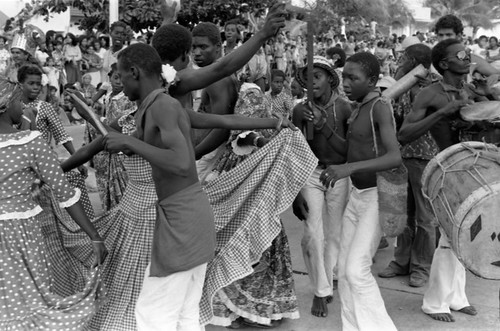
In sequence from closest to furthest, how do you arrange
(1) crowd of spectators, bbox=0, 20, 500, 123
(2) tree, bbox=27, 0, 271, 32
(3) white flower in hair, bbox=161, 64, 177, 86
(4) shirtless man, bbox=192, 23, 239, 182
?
(3) white flower in hair, bbox=161, 64, 177, 86
(4) shirtless man, bbox=192, 23, 239, 182
(1) crowd of spectators, bbox=0, 20, 500, 123
(2) tree, bbox=27, 0, 271, 32

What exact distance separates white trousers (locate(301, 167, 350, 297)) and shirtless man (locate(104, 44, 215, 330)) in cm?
144

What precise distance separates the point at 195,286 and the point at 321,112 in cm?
188

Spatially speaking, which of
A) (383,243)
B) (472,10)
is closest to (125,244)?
(383,243)

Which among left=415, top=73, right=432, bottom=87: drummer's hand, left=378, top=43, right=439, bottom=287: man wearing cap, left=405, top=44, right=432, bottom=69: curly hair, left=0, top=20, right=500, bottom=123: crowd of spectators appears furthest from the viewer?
left=0, top=20, right=500, bottom=123: crowd of spectators

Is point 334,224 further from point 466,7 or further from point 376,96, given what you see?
point 466,7

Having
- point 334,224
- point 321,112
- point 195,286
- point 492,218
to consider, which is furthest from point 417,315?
point 195,286

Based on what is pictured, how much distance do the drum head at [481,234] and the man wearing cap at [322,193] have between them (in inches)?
42.0

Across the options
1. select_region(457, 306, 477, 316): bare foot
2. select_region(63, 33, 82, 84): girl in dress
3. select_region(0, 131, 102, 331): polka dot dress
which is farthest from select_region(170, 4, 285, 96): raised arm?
select_region(63, 33, 82, 84): girl in dress

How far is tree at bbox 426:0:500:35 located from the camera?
2100 inches

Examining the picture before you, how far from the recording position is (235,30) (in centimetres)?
725

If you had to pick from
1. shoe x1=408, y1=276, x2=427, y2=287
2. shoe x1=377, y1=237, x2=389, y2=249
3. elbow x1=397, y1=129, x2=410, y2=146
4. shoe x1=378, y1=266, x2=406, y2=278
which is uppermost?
elbow x1=397, y1=129, x2=410, y2=146

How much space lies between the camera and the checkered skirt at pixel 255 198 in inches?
153

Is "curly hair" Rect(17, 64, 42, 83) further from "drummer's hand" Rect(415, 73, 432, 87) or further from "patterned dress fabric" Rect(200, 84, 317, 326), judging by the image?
"drummer's hand" Rect(415, 73, 432, 87)

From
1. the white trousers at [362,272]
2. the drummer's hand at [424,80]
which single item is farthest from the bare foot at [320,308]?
the drummer's hand at [424,80]
